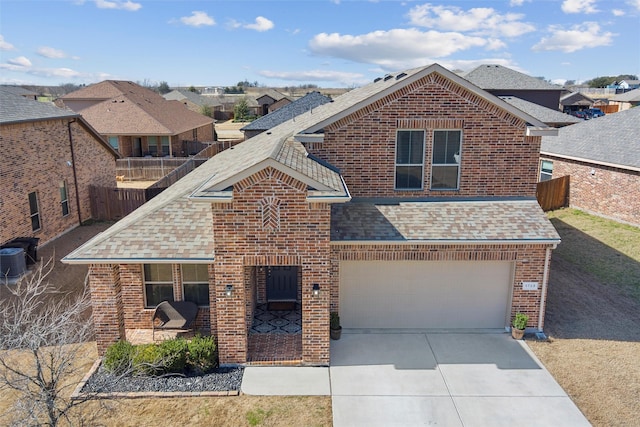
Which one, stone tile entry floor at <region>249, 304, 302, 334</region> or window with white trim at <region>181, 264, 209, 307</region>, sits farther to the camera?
stone tile entry floor at <region>249, 304, 302, 334</region>

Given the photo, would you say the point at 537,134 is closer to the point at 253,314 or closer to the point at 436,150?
the point at 436,150

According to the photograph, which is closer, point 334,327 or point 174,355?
point 174,355

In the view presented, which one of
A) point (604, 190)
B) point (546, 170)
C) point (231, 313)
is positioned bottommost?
point (231, 313)

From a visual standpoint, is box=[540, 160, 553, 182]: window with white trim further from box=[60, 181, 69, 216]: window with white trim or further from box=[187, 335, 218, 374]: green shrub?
box=[60, 181, 69, 216]: window with white trim

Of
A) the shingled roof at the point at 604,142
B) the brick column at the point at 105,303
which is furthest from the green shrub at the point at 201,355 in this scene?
the shingled roof at the point at 604,142

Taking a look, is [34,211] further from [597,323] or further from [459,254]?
[597,323]

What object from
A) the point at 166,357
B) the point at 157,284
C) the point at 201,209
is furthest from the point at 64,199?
the point at 166,357

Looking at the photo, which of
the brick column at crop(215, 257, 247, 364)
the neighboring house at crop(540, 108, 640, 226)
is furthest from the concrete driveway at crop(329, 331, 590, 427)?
the neighboring house at crop(540, 108, 640, 226)
